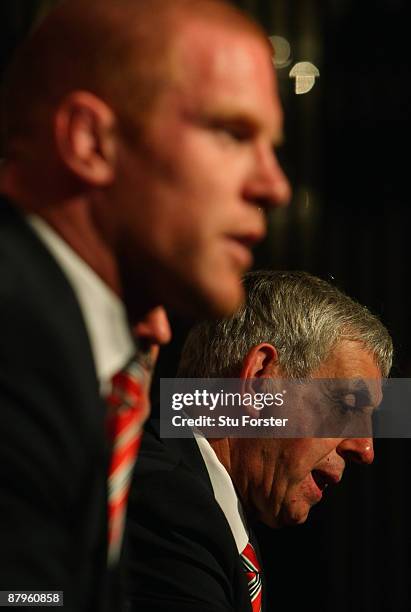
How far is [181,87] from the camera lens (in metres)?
0.60

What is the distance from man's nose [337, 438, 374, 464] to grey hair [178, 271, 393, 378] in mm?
176

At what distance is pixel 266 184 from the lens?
0.61 meters

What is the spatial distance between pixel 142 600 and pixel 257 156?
68 centimetres

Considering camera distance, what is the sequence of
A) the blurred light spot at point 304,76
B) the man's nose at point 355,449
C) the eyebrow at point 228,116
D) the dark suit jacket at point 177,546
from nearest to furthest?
1. the eyebrow at point 228,116
2. the dark suit jacket at point 177,546
3. the man's nose at point 355,449
4. the blurred light spot at point 304,76

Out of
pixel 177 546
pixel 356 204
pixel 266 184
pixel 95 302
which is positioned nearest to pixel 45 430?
pixel 95 302

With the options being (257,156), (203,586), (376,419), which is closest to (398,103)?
(376,419)

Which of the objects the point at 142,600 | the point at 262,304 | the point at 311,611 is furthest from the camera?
the point at 311,611

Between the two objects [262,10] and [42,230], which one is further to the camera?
[262,10]

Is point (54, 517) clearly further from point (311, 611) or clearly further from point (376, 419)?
point (311, 611)

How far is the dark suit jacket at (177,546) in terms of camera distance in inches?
43.5

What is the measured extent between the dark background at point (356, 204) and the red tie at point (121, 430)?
1486 mm

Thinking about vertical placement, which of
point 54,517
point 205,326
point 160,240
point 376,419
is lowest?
point 376,419
